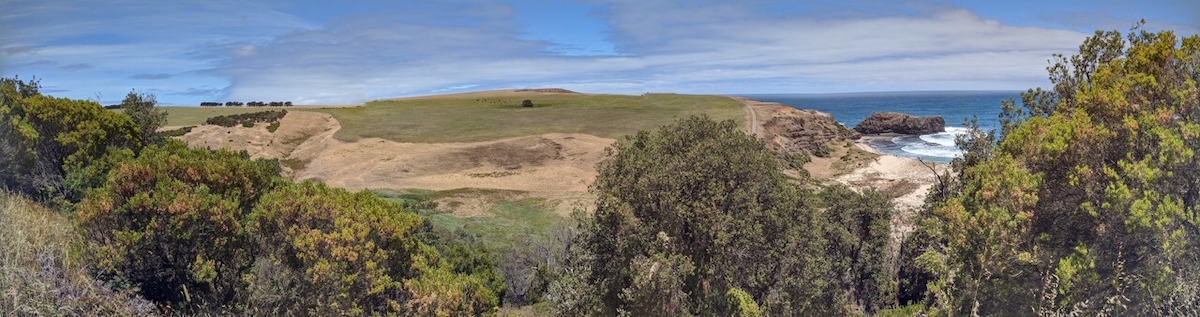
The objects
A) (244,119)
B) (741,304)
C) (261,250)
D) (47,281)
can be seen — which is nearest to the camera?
(47,281)

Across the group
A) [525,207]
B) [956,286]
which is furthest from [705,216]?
[525,207]

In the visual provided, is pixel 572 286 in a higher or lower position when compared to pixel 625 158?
lower

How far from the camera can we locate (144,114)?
116 ft

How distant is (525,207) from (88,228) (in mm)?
30965

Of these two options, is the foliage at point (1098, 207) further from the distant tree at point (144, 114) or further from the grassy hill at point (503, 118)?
the grassy hill at point (503, 118)

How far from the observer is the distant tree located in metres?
33.6

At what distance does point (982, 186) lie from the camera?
450 inches

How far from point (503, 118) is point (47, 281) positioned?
77390 mm

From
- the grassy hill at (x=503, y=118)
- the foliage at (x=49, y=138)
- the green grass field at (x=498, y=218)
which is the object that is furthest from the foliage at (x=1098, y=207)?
the grassy hill at (x=503, y=118)

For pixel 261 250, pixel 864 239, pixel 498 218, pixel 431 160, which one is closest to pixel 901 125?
pixel 431 160

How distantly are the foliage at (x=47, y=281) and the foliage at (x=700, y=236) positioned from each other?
915 centimetres

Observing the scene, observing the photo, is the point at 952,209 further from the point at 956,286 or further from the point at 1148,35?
the point at 1148,35

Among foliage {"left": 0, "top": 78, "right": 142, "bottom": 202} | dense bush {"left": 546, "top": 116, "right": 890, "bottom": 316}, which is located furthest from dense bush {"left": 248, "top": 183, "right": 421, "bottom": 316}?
foliage {"left": 0, "top": 78, "right": 142, "bottom": 202}

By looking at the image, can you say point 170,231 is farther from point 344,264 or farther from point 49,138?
point 49,138
